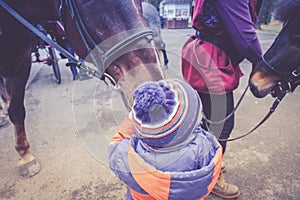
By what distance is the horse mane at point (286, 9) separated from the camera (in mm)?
1465

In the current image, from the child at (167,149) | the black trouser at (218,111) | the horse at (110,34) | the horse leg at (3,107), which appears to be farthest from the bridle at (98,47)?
the horse leg at (3,107)

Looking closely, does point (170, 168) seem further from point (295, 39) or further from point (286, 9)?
point (286, 9)

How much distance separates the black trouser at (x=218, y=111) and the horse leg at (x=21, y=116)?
157 cm

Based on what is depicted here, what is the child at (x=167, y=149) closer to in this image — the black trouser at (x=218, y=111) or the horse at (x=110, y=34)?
the horse at (x=110, y=34)

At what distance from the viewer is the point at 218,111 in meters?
1.74

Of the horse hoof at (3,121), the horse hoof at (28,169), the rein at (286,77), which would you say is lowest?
the horse hoof at (3,121)

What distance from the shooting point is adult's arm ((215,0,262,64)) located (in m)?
1.34

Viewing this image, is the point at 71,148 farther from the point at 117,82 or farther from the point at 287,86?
the point at 287,86

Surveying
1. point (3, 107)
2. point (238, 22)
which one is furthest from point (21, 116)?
point (238, 22)

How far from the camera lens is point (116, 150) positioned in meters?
1.09

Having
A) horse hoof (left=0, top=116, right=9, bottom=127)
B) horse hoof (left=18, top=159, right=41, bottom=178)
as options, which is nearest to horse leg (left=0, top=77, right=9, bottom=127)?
horse hoof (left=0, top=116, right=9, bottom=127)

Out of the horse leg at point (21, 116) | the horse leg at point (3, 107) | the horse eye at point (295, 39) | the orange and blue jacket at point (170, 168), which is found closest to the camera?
the orange and blue jacket at point (170, 168)

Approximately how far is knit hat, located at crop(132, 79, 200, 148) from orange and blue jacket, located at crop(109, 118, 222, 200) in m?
0.09

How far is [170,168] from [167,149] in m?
0.08
